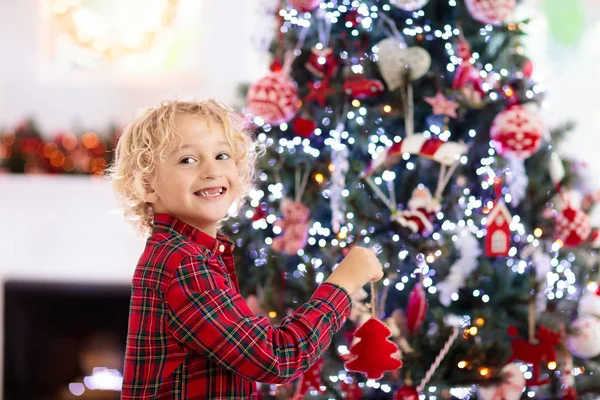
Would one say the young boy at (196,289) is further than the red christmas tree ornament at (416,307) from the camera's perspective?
No

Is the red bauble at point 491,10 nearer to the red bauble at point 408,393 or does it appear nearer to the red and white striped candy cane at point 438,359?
the red and white striped candy cane at point 438,359

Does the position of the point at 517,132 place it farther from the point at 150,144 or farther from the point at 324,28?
the point at 150,144

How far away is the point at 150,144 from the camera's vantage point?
117cm

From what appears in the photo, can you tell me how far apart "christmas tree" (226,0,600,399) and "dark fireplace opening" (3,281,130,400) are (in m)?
1.31

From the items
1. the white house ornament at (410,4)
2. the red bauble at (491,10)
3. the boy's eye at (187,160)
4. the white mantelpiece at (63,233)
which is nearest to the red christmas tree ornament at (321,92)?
the white house ornament at (410,4)

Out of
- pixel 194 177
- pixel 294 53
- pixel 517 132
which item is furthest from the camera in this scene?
pixel 294 53

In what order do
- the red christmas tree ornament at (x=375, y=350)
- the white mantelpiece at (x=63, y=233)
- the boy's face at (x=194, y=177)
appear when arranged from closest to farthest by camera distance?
the boy's face at (x=194, y=177) < the red christmas tree ornament at (x=375, y=350) < the white mantelpiece at (x=63, y=233)

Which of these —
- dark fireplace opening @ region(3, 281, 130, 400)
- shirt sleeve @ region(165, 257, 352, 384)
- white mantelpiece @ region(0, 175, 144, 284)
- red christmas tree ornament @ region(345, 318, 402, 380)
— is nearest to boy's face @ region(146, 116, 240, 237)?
shirt sleeve @ region(165, 257, 352, 384)

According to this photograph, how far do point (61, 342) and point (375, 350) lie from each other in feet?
7.30

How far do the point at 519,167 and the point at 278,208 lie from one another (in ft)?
2.30

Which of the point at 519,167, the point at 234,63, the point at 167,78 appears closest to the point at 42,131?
the point at 167,78

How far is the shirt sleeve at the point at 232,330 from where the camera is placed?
1.06 metres

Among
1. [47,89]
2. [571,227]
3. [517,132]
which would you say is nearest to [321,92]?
[517,132]

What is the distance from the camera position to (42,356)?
→ 129 inches
